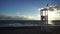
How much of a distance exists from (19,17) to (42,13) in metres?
5.92

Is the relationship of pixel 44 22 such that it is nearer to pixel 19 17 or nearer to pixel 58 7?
pixel 58 7

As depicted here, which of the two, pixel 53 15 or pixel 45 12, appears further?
pixel 53 15

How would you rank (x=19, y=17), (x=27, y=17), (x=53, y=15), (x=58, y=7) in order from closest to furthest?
(x=58, y=7) < (x=53, y=15) < (x=27, y=17) < (x=19, y=17)

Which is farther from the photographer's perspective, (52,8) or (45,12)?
(45,12)

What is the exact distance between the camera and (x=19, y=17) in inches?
533

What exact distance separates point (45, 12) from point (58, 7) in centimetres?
90

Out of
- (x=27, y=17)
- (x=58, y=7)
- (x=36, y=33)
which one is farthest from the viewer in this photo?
(x=27, y=17)

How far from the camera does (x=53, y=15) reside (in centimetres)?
1011

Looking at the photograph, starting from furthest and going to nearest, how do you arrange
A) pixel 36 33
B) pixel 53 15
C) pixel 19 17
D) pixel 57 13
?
pixel 19 17
pixel 53 15
pixel 57 13
pixel 36 33

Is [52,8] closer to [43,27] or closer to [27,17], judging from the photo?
[43,27]

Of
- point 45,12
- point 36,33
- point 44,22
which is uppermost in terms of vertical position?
point 45,12

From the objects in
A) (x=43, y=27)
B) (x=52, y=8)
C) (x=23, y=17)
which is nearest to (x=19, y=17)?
(x=23, y=17)

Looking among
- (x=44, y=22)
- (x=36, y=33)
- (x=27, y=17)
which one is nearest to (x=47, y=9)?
(x=44, y=22)

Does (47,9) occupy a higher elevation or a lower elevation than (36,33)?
higher
